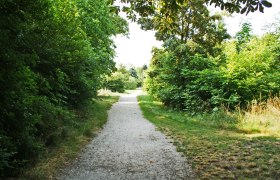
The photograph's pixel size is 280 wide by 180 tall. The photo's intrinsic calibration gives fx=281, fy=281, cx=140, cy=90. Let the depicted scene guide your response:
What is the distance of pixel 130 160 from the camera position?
671 centimetres

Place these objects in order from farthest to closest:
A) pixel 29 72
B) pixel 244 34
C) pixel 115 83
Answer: pixel 115 83 → pixel 244 34 → pixel 29 72

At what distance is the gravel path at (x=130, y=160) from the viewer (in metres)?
5.60

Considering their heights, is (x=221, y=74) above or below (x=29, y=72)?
above

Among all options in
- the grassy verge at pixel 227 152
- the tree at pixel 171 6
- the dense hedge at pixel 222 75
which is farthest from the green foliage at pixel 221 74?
the tree at pixel 171 6

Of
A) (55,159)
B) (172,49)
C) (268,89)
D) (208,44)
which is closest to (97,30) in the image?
(172,49)

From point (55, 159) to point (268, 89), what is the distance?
11.3 metres

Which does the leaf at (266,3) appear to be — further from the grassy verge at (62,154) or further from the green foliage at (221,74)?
the green foliage at (221,74)

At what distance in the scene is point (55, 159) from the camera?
6.52m

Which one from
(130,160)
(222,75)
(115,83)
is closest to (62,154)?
(130,160)

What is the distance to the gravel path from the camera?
5602 mm

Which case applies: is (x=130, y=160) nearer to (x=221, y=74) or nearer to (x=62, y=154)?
(x=62, y=154)

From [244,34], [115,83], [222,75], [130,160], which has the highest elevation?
[244,34]

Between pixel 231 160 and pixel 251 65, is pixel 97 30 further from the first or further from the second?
pixel 231 160

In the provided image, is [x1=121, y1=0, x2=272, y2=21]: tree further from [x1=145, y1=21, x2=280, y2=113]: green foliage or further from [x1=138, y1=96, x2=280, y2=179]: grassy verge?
[x1=145, y1=21, x2=280, y2=113]: green foliage
